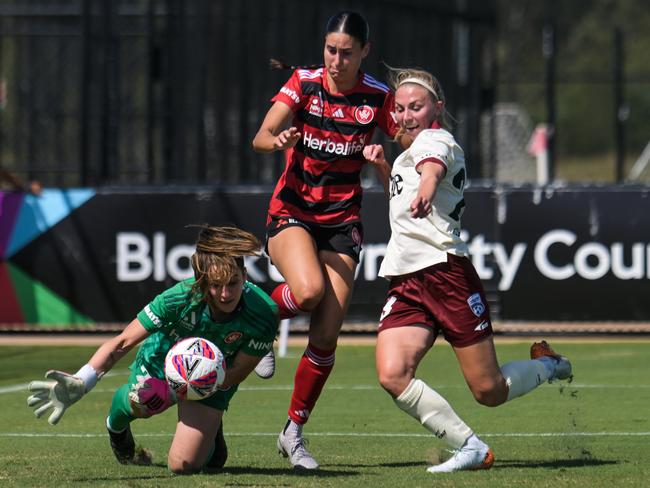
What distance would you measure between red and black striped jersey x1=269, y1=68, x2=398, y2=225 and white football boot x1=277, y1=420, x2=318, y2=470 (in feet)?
3.81

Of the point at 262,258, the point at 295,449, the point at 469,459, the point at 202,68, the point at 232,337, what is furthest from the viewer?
the point at 202,68

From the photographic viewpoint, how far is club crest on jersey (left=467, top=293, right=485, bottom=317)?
299 inches

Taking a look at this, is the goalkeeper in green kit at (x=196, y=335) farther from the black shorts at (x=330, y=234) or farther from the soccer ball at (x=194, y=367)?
the black shorts at (x=330, y=234)

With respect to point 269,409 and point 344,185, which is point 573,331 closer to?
point 269,409

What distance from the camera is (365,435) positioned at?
9.38 metres

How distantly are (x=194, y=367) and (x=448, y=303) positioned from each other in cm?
128

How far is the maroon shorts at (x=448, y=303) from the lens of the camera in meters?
7.57

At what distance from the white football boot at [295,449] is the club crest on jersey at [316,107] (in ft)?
5.46

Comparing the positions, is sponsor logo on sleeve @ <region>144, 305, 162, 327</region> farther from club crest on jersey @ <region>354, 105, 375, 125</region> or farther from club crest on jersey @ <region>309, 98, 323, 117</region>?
club crest on jersey @ <region>354, 105, 375, 125</region>

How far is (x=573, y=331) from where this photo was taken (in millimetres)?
16016

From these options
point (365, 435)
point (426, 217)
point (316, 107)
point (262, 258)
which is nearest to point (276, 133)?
point (316, 107)

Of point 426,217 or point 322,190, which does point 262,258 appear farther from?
point 426,217

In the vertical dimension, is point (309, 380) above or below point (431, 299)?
below

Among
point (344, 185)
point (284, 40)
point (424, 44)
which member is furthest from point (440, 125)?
point (424, 44)
